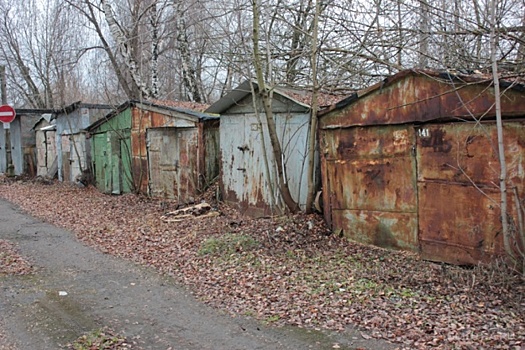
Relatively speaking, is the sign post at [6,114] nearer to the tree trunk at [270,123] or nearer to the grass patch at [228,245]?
the tree trunk at [270,123]

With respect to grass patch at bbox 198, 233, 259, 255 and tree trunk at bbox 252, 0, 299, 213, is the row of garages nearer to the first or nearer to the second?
tree trunk at bbox 252, 0, 299, 213

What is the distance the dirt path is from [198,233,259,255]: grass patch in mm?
985

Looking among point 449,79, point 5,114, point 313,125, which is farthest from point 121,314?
point 5,114

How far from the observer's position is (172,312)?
498 cm

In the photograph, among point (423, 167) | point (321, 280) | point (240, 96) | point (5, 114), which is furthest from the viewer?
point (5, 114)

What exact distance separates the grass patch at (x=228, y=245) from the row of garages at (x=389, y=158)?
4.73 feet

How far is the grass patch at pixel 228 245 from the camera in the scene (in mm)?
7041

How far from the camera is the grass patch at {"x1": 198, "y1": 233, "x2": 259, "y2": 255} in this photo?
7.04 m

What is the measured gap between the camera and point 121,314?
16.1 feet

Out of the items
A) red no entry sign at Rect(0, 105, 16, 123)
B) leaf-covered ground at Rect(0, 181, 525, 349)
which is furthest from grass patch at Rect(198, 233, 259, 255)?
red no entry sign at Rect(0, 105, 16, 123)

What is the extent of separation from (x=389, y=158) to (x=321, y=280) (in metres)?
2.12

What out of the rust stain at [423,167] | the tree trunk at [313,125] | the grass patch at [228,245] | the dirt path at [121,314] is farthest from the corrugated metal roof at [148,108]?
the dirt path at [121,314]

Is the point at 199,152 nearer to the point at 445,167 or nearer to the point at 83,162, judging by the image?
the point at 445,167

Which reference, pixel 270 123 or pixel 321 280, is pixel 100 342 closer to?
pixel 321 280
